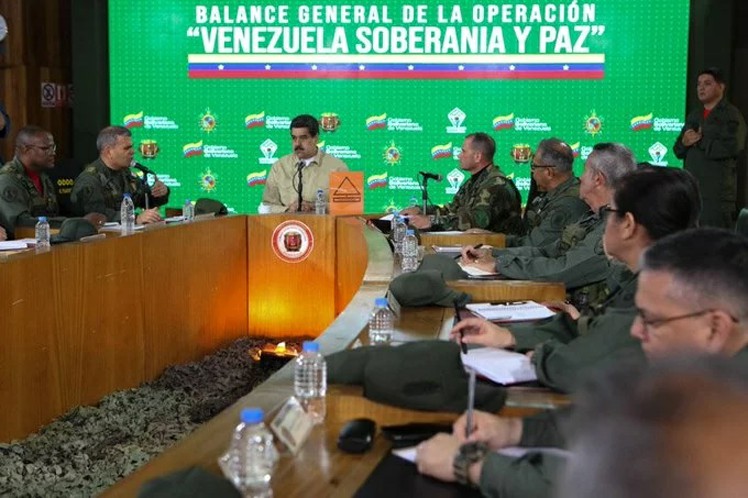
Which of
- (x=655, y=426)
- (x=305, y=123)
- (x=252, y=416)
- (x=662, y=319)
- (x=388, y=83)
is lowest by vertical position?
(x=252, y=416)

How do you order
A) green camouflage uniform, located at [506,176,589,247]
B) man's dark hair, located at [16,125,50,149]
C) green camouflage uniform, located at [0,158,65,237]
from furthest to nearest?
man's dark hair, located at [16,125,50,149] → green camouflage uniform, located at [0,158,65,237] → green camouflage uniform, located at [506,176,589,247]

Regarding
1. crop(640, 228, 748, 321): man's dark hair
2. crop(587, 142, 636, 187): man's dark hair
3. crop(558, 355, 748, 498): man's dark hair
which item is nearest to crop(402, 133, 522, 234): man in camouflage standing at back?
crop(587, 142, 636, 187): man's dark hair

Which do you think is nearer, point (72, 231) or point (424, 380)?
point (424, 380)

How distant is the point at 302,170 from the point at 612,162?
11.3 ft

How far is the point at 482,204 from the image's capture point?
17.9ft

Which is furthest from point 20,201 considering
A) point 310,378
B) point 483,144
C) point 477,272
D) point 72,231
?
point 310,378

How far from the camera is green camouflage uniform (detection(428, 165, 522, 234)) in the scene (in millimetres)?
5457

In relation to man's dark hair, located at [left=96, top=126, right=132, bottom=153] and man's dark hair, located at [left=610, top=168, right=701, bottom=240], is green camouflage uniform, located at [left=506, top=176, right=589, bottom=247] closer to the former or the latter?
man's dark hair, located at [left=610, top=168, right=701, bottom=240]

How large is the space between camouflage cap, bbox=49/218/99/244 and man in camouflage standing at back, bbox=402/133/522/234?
1949 millimetres

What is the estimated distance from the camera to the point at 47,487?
9.62ft

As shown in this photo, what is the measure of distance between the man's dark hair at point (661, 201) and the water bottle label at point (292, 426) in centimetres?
107

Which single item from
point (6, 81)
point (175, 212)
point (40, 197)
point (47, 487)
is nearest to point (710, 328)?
A: point (47, 487)

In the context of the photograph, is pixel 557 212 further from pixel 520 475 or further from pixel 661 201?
pixel 520 475

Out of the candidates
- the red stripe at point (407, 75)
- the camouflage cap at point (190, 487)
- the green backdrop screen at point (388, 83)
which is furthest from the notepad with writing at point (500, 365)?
the red stripe at point (407, 75)
